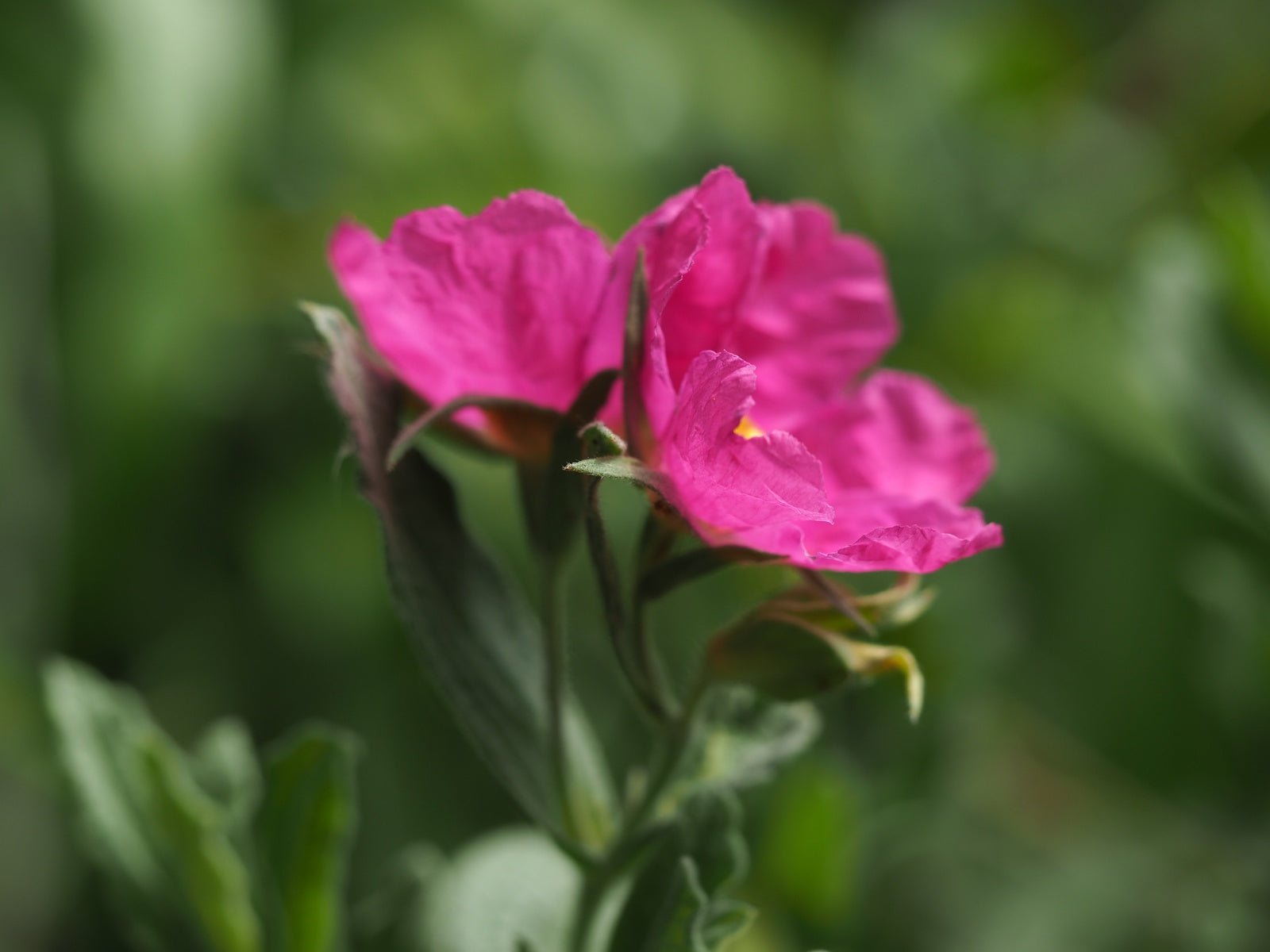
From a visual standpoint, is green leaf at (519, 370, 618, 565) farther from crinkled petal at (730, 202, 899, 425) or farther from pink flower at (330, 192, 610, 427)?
crinkled petal at (730, 202, 899, 425)

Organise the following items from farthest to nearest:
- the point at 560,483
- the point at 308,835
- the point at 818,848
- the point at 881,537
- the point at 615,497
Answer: the point at 615,497
the point at 818,848
the point at 308,835
the point at 560,483
the point at 881,537

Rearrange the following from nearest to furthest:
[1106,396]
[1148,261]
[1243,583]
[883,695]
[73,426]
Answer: [883,695] → [1243,583] → [1148,261] → [73,426] → [1106,396]

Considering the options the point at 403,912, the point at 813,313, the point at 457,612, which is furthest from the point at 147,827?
the point at 813,313

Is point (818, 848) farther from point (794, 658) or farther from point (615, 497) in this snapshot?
point (615, 497)

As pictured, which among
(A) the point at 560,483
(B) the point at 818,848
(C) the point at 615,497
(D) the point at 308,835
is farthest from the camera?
(C) the point at 615,497

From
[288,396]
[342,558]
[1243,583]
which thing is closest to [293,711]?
[342,558]

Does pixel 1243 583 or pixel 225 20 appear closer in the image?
pixel 1243 583

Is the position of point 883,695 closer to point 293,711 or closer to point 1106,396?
point 293,711

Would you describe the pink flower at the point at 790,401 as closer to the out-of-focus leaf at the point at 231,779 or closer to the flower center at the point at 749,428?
the flower center at the point at 749,428
